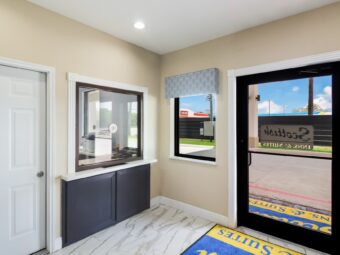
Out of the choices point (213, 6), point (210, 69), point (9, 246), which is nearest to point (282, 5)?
point (213, 6)

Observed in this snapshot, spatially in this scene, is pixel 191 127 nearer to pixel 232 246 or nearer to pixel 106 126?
pixel 106 126

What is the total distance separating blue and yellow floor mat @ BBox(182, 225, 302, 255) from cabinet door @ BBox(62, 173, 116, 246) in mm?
1220

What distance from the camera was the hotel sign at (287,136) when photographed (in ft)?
8.00

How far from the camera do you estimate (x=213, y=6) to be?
7.47ft

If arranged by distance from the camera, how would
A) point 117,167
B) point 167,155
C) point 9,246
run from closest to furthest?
point 9,246 < point 117,167 < point 167,155

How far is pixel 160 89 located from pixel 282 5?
221 cm

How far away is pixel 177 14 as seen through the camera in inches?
96.3

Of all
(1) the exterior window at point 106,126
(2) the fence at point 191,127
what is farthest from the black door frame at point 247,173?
(1) the exterior window at point 106,126

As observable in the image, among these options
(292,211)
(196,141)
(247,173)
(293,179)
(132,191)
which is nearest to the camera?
(293,179)

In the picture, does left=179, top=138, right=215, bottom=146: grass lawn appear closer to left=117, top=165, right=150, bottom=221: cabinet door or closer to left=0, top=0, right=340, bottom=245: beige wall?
left=0, top=0, right=340, bottom=245: beige wall

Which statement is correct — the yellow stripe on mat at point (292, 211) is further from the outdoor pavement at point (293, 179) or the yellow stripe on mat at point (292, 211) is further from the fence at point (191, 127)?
the fence at point (191, 127)

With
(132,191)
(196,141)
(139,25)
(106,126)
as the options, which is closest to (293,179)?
(196,141)

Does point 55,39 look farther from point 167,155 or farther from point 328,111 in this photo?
point 328,111

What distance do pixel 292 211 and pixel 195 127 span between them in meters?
1.84
